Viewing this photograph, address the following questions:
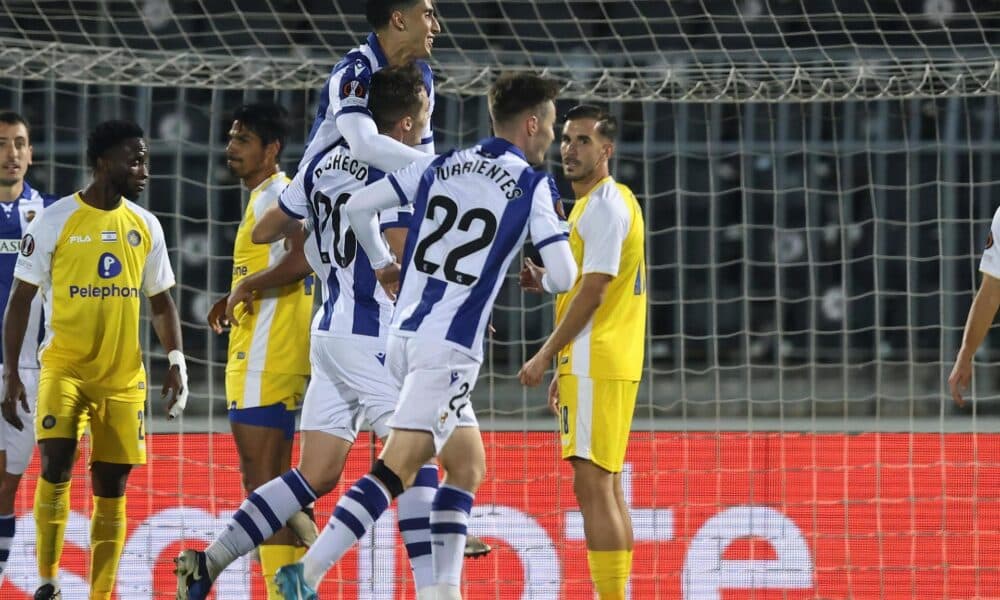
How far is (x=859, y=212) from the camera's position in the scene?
1337 cm

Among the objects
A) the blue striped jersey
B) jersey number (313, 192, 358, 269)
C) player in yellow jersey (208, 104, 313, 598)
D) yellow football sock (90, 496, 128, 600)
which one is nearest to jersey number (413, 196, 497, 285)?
jersey number (313, 192, 358, 269)

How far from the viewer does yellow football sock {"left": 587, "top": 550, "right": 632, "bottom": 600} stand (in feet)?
16.2

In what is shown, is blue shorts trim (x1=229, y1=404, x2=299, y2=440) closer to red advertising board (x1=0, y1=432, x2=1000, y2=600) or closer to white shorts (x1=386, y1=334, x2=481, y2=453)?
red advertising board (x1=0, y1=432, x2=1000, y2=600)

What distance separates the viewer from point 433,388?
4.09m

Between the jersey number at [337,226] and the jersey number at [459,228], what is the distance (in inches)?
17.3

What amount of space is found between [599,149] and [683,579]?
2.10 m

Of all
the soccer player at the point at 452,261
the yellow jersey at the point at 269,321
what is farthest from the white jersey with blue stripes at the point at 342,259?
the yellow jersey at the point at 269,321

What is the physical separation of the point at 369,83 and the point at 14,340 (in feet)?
6.02

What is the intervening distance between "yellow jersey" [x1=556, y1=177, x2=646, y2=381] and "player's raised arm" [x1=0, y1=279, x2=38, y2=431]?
2062mm

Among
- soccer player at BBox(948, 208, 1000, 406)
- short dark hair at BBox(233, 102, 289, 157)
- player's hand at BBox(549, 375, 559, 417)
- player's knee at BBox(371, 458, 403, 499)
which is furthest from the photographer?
short dark hair at BBox(233, 102, 289, 157)

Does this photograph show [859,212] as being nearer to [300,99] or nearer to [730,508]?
[300,99]

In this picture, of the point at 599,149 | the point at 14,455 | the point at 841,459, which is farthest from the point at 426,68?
the point at 841,459

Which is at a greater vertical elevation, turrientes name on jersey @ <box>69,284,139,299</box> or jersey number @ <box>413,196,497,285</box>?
turrientes name on jersey @ <box>69,284,139,299</box>

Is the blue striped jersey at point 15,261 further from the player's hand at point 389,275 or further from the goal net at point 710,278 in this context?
the player's hand at point 389,275
